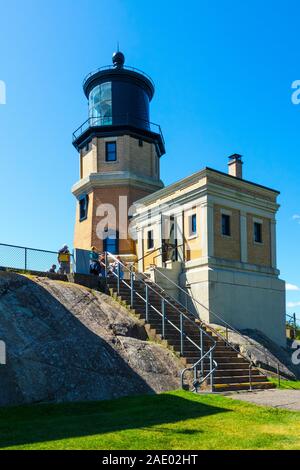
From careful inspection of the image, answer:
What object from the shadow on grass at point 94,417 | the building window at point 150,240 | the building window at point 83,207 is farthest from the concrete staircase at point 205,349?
the building window at point 83,207

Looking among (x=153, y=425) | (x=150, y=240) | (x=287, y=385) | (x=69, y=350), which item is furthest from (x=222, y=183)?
(x=153, y=425)

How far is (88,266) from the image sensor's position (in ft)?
71.1

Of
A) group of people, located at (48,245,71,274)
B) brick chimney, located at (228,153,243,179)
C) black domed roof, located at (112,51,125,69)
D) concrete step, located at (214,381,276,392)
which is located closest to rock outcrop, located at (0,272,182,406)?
concrete step, located at (214,381,276,392)

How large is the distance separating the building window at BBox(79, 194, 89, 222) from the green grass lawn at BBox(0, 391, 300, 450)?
71.2ft

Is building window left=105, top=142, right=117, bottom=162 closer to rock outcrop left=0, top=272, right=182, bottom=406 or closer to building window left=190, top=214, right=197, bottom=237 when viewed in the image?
building window left=190, top=214, right=197, bottom=237

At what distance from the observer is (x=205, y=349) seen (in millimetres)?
17078

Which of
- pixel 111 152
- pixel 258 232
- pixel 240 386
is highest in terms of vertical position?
pixel 111 152

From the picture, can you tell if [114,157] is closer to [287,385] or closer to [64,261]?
[64,261]

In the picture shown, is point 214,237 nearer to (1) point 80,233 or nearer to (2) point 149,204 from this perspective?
(2) point 149,204

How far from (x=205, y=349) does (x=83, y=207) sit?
62.0ft

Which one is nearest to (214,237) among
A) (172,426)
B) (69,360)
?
(69,360)

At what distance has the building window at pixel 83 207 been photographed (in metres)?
33.3

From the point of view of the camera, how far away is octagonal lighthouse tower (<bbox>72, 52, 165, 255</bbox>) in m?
31.9

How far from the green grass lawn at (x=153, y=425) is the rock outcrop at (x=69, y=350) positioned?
82 centimetres
